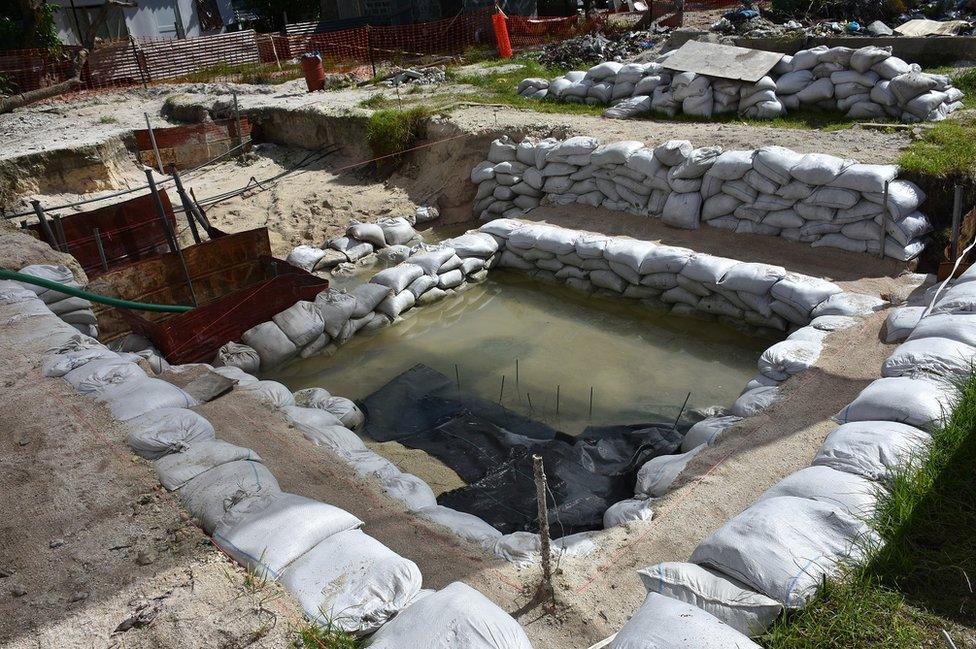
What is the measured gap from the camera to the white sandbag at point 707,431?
171 inches

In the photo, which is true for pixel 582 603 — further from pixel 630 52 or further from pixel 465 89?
pixel 630 52

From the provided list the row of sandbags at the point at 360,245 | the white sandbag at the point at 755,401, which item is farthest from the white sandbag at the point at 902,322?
the row of sandbags at the point at 360,245

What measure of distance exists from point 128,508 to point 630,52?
11.9 m

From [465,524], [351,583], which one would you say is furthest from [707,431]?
[351,583]

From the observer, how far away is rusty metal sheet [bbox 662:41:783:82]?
345 inches

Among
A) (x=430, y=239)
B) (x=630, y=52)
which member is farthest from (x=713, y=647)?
(x=630, y=52)

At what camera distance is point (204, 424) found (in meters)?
3.79

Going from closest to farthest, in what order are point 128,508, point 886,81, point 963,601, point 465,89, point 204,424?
point 963,601
point 128,508
point 204,424
point 886,81
point 465,89

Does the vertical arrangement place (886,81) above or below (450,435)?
above

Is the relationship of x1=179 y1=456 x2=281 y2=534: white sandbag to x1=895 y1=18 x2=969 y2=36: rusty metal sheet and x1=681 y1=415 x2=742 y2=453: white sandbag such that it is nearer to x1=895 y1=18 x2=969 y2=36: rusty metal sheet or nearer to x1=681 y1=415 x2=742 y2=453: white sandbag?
x1=681 y1=415 x2=742 y2=453: white sandbag

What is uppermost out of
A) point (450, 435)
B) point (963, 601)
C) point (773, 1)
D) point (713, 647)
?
point (773, 1)

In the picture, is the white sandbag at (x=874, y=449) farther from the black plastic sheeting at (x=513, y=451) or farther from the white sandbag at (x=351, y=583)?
the white sandbag at (x=351, y=583)

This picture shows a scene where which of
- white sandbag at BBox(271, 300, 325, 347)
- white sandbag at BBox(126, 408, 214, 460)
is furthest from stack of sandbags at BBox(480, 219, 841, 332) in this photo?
white sandbag at BBox(126, 408, 214, 460)

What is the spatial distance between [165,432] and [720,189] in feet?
18.6
